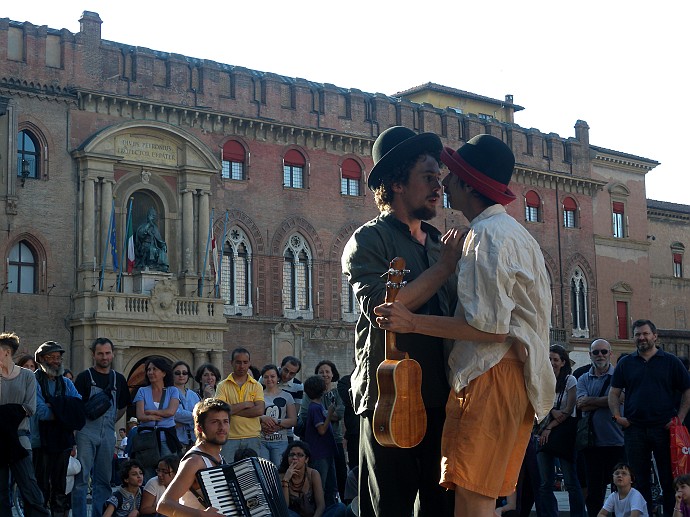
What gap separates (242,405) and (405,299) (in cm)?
805

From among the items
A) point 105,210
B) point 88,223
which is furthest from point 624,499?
point 105,210

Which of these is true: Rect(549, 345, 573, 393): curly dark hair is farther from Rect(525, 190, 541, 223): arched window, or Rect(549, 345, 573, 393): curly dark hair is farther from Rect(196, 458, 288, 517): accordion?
Rect(525, 190, 541, 223): arched window

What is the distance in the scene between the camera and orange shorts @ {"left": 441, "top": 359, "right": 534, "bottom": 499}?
504 cm

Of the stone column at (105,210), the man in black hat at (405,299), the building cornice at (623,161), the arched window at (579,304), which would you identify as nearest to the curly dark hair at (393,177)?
the man in black hat at (405,299)

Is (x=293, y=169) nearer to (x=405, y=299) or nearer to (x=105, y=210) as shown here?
(x=105, y=210)

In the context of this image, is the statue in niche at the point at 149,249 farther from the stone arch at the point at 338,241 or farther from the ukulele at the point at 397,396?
the ukulele at the point at 397,396

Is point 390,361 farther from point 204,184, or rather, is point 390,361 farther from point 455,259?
point 204,184

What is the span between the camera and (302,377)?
3738cm

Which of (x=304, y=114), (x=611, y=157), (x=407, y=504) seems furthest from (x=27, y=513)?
(x=611, y=157)

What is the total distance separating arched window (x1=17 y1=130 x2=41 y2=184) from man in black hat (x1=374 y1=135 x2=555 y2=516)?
29.2m

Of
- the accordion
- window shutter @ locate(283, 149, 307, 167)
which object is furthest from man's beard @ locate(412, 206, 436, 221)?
window shutter @ locate(283, 149, 307, 167)

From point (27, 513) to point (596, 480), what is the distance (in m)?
5.52

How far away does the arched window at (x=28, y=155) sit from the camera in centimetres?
3300

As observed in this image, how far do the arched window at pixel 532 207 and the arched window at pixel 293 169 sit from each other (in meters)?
9.89
